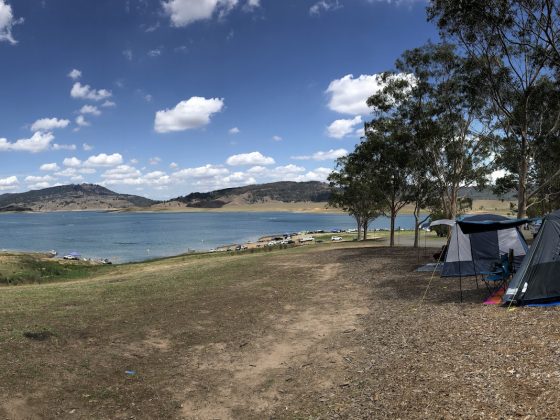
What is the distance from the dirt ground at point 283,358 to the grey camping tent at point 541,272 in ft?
2.37


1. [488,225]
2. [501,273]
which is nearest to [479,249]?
[501,273]

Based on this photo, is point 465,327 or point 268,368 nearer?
point 268,368

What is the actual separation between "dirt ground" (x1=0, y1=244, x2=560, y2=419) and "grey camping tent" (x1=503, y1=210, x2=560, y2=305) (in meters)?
0.72

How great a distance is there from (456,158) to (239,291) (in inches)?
780

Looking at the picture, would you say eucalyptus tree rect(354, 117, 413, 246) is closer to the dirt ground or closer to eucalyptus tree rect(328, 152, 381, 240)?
eucalyptus tree rect(328, 152, 381, 240)

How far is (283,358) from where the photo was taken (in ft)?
35.5

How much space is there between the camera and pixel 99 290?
19172 mm

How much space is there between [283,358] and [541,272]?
793 cm

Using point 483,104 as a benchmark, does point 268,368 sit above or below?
below

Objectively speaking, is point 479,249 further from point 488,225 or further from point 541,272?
point 541,272

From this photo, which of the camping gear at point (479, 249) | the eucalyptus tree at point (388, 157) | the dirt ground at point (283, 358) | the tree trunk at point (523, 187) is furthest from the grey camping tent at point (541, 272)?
the eucalyptus tree at point (388, 157)

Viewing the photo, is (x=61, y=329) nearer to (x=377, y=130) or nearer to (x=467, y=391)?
(x=467, y=391)

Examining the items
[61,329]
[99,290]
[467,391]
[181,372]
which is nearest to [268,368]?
[181,372]

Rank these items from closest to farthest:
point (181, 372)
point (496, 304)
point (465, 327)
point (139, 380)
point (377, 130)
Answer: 1. point (139, 380)
2. point (181, 372)
3. point (465, 327)
4. point (496, 304)
5. point (377, 130)
